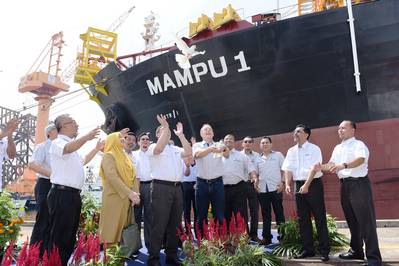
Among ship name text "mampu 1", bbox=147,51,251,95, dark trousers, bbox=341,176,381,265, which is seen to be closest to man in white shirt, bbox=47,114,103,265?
→ dark trousers, bbox=341,176,381,265

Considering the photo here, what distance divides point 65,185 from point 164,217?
3.59 ft

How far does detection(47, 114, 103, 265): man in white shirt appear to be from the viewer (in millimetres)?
3508

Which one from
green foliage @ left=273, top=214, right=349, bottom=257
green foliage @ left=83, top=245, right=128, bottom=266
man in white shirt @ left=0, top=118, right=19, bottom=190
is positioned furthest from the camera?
green foliage @ left=273, top=214, right=349, bottom=257

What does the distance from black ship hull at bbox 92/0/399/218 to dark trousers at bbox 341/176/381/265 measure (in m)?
4.25

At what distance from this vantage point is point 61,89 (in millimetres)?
34938

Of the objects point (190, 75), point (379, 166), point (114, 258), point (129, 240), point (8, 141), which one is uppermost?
point (190, 75)

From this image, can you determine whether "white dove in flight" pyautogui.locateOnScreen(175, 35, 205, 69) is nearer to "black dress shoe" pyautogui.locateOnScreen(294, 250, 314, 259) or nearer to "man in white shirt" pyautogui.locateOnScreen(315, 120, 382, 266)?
"man in white shirt" pyautogui.locateOnScreen(315, 120, 382, 266)

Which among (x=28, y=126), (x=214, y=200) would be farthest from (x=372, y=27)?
(x=28, y=126)

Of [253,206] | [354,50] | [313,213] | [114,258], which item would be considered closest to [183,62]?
[354,50]

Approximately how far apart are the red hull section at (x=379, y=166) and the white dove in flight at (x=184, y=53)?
Result: 11.9ft

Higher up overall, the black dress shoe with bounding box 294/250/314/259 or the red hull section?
the red hull section

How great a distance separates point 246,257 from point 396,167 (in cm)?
554

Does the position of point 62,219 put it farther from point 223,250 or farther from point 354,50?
point 354,50

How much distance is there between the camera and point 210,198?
4.97 m
